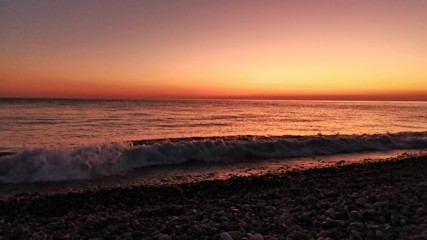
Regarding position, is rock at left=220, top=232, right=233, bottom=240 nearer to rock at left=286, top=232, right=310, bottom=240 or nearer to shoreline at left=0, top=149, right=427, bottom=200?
rock at left=286, top=232, right=310, bottom=240

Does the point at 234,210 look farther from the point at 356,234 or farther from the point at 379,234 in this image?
the point at 379,234

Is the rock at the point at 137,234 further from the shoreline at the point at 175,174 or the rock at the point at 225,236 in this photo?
the shoreline at the point at 175,174

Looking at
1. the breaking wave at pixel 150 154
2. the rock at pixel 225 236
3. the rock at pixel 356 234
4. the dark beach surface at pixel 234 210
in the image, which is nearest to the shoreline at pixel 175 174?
the breaking wave at pixel 150 154

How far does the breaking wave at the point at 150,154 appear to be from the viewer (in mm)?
13273

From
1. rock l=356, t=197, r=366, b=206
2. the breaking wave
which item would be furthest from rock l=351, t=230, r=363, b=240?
the breaking wave

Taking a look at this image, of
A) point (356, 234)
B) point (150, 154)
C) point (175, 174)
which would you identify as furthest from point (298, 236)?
point (150, 154)

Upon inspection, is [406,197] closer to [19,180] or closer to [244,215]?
[244,215]

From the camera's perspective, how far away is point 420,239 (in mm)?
5004

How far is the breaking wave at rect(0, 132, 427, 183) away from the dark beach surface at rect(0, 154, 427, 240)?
3.00 m

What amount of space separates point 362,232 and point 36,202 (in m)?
7.96

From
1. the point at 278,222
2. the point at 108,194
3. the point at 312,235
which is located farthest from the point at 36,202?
the point at 312,235

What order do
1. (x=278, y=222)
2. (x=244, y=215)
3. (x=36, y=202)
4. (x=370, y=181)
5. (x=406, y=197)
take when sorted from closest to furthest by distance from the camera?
(x=278, y=222) < (x=244, y=215) < (x=406, y=197) < (x=36, y=202) < (x=370, y=181)

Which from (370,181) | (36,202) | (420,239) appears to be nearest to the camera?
(420,239)

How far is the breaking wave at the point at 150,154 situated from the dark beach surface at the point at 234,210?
9.85 feet
